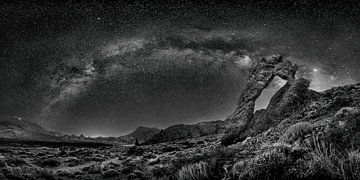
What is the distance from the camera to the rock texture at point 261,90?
21750mm

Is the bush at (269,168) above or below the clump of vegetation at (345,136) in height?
below

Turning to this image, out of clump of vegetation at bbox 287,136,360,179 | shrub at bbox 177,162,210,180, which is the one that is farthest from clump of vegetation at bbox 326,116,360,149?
shrub at bbox 177,162,210,180

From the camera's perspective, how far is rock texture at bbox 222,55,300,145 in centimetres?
2175

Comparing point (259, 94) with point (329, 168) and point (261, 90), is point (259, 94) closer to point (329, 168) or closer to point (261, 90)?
point (261, 90)

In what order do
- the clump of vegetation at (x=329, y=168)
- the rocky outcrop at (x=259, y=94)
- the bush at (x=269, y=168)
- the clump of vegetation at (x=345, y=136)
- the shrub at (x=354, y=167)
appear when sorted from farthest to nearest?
the rocky outcrop at (x=259, y=94), the clump of vegetation at (x=345, y=136), the bush at (x=269, y=168), the clump of vegetation at (x=329, y=168), the shrub at (x=354, y=167)

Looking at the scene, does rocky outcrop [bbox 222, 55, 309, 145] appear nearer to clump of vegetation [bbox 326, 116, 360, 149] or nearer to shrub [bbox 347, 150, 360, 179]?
clump of vegetation [bbox 326, 116, 360, 149]

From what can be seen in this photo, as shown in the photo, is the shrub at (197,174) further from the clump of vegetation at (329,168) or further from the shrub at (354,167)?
the shrub at (354,167)

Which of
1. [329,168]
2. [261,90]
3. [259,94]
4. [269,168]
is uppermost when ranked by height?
[261,90]

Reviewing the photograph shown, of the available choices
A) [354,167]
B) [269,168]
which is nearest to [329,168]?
[354,167]

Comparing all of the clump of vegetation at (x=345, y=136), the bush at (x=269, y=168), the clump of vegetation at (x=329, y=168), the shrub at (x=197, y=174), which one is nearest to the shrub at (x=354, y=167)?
the clump of vegetation at (x=329, y=168)

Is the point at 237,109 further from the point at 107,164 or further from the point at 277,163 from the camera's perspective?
the point at 277,163

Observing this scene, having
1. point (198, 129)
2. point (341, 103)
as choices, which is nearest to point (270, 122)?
point (341, 103)

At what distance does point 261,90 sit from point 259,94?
2.12ft

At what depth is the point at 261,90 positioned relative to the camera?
26.8 metres
